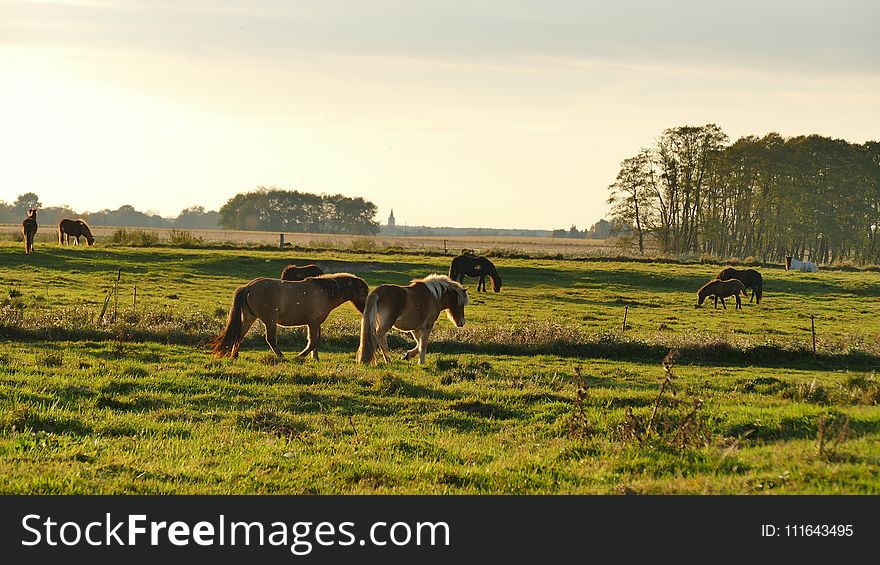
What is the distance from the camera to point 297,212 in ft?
415

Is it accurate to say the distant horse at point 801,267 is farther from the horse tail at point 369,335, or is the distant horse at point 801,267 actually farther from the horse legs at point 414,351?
the horse tail at point 369,335

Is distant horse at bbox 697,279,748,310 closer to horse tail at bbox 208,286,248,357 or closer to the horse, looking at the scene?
the horse

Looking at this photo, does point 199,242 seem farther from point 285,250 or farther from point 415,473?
point 415,473

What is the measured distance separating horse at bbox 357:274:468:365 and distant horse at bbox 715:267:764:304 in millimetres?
22269

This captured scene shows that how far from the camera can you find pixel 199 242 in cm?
5216

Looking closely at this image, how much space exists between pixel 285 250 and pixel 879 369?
38.3 m

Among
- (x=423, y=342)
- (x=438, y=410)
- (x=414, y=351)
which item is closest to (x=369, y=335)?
(x=423, y=342)

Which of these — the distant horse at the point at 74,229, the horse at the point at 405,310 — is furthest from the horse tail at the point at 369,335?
the distant horse at the point at 74,229

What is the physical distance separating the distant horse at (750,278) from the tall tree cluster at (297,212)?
302ft

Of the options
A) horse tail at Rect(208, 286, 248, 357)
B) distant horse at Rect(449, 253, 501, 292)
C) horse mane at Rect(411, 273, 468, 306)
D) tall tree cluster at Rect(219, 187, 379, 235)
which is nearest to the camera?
horse tail at Rect(208, 286, 248, 357)

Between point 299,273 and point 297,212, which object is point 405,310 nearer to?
point 299,273

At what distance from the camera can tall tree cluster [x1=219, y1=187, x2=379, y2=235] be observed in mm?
125125

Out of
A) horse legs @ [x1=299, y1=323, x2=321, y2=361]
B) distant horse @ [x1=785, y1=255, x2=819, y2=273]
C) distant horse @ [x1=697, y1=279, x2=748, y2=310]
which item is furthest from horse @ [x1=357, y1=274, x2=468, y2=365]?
distant horse @ [x1=785, y1=255, x2=819, y2=273]
